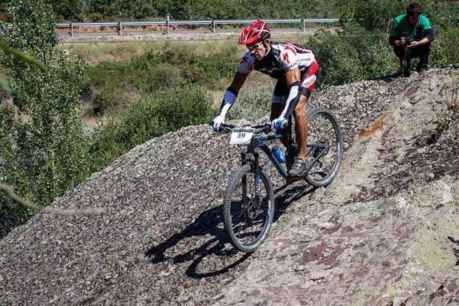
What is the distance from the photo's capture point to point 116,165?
39.8 ft

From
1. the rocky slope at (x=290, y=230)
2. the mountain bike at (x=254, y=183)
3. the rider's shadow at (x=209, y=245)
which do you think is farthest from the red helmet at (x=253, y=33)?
the rider's shadow at (x=209, y=245)

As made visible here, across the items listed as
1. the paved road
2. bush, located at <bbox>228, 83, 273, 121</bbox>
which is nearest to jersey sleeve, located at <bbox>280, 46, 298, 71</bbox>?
bush, located at <bbox>228, 83, 273, 121</bbox>

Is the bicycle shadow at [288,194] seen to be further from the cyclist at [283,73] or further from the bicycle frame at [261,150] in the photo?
the cyclist at [283,73]

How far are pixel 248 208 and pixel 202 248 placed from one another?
44.2 inches

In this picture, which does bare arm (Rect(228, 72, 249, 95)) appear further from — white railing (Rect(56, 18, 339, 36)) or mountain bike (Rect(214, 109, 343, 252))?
white railing (Rect(56, 18, 339, 36))

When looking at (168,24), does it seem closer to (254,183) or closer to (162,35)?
(162,35)

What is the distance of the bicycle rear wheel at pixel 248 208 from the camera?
6.34 m

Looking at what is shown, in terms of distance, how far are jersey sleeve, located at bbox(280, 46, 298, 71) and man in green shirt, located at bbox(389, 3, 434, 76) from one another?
4689 millimetres

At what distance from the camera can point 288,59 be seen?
6.62 m

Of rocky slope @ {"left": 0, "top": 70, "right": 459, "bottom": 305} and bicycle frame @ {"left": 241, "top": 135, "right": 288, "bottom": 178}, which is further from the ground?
bicycle frame @ {"left": 241, "top": 135, "right": 288, "bottom": 178}

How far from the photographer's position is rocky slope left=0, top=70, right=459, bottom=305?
6.04 meters

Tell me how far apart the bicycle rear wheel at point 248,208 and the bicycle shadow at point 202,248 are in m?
0.25

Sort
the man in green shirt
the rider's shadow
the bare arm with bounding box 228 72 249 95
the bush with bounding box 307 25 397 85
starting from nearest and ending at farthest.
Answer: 1. the bare arm with bounding box 228 72 249 95
2. the rider's shadow
3. the man in green shirt
4. the bush with bounding box 307 25 397 85

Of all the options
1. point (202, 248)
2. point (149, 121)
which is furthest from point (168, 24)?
point (202, 248)
